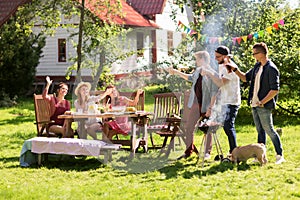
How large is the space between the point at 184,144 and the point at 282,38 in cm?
553

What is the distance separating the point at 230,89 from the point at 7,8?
13.7m

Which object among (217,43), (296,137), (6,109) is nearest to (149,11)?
(6,109)

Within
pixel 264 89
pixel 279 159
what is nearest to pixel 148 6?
pixel 264 89

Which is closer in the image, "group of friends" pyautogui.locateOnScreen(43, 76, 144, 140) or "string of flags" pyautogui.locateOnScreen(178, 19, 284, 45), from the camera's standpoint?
"group of friends" pyautogui.locateOnScreen(43, 76, 144, 140)

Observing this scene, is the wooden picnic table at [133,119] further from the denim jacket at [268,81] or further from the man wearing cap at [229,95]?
the denim jacket at [268,81]

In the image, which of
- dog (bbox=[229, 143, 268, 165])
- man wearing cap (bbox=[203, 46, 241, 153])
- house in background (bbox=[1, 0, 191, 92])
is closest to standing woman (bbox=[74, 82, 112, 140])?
man wearing cap (bbox=[203, 46, 241, 153])

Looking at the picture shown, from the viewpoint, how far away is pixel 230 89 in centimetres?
729

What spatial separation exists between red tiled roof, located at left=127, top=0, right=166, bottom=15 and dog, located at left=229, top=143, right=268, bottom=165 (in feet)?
57.5

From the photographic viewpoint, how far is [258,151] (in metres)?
6.92

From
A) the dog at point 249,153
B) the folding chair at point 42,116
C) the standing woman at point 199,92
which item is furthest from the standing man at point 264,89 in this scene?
the folding chair at point 42,116

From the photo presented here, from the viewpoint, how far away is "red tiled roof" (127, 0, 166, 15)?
24.2 metres

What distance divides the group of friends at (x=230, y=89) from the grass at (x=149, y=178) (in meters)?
0.53

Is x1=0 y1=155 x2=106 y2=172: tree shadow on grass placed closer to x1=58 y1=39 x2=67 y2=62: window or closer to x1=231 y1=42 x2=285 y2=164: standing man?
x1=231 y1=42 x2=285 y2=164: standing man

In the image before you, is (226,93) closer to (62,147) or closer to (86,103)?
(86,103)
